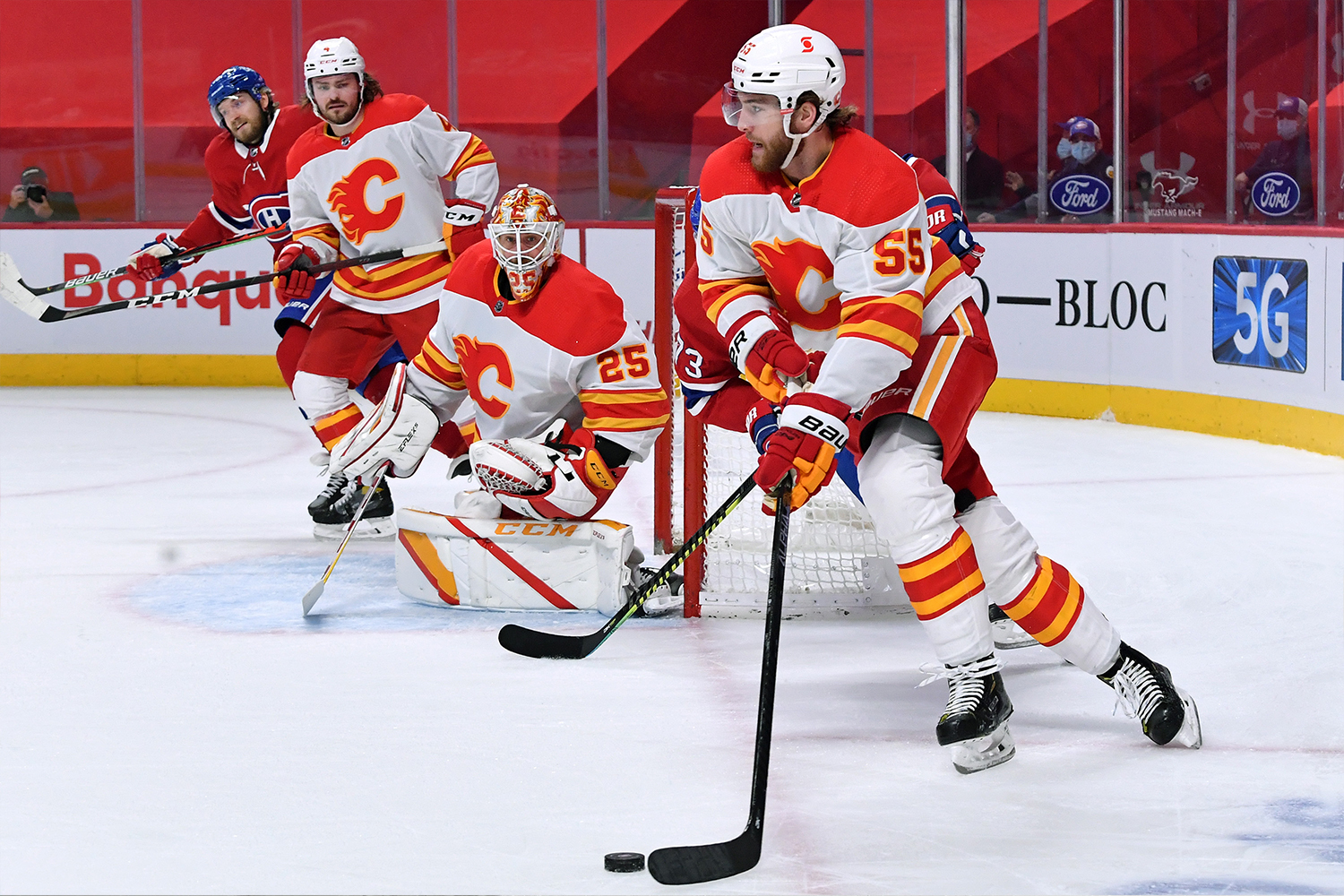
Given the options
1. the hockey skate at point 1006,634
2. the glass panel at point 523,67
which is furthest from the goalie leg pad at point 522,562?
the glass panel at point 523,67

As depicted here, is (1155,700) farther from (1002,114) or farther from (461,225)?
(1002,114)

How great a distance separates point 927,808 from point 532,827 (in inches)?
19.9

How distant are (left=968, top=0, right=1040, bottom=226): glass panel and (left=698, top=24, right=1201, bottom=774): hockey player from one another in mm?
4467

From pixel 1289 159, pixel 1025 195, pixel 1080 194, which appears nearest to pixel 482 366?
pixel 1289 159

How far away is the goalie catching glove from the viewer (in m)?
3.29

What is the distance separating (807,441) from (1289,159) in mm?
4052

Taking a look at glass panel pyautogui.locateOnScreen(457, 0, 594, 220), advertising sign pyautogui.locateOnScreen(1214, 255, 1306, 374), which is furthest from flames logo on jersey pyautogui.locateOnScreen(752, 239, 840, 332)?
glass panel pyautogui.locateOnScreen(457, 0, 594, 220)

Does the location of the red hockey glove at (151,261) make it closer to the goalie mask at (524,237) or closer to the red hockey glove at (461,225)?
the red hockey glove at (461,225)

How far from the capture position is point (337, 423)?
4152mm

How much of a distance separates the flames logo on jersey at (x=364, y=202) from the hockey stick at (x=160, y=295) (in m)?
0.07

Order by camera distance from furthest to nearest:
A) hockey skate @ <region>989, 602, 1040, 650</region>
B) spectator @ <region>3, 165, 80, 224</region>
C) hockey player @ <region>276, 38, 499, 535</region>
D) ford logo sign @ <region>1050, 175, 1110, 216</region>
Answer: spectator @ <region>3, 165, 80, 224</region> → ford logo sign @ <region>1050, 175, 1110, 216</region> → hockey player @ <region>276, 38, 499, 535</region> → hockey skate @ <region>989, 602, 1040, 650</region>

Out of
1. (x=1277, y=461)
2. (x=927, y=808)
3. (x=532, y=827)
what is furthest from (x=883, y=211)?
(x=1277, y=461)

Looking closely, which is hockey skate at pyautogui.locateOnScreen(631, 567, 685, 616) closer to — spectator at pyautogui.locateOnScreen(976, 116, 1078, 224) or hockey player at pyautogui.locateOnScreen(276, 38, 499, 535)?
hockey player at pyautogui.locateOnScreen(276, 38, 499, 535)

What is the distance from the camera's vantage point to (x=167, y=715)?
258cm
